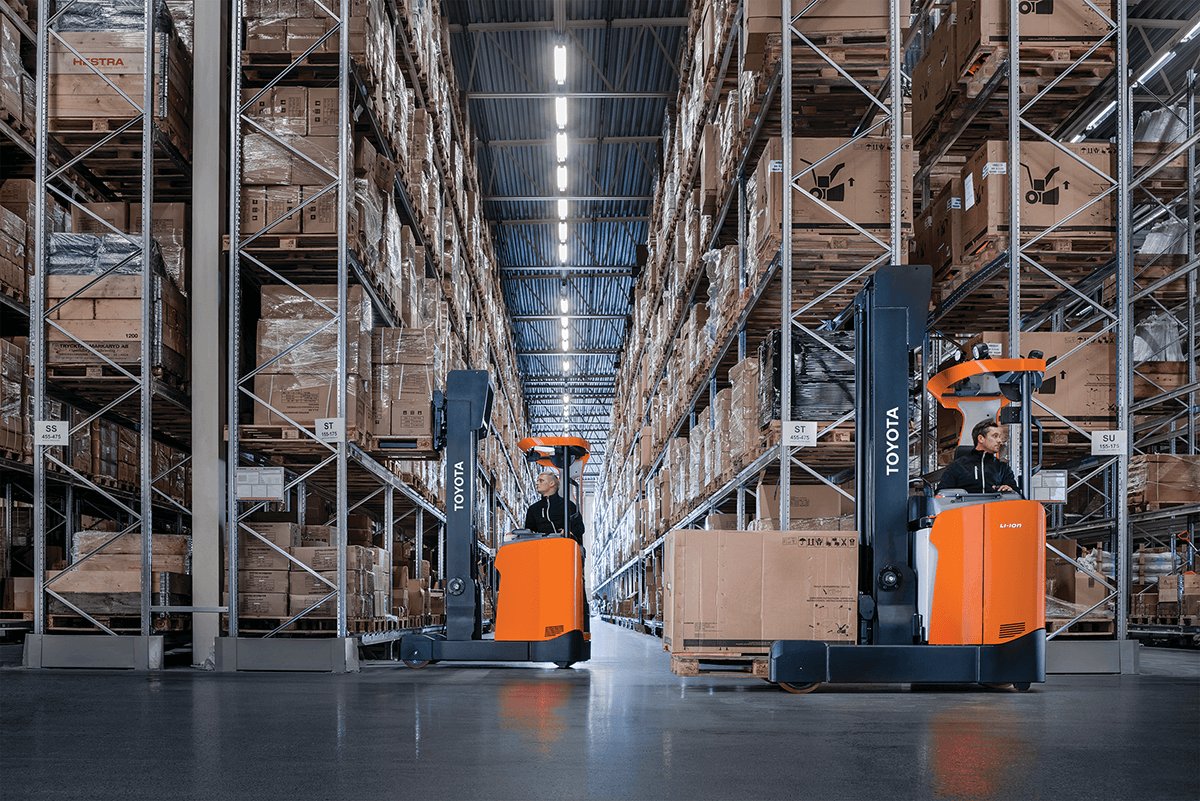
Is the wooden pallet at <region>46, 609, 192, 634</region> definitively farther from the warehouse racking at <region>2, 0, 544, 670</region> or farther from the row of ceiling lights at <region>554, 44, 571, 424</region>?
the row of ceiling lights at <region>554, 44, 571, 424</region>

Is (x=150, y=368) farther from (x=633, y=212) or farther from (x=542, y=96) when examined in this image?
(x=633, y=212)

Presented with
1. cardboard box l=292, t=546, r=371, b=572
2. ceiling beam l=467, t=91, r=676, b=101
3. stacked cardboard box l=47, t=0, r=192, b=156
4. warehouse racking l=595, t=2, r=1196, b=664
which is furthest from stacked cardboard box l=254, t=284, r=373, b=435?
ceiling beam l=467, t=91, r=676, b=101

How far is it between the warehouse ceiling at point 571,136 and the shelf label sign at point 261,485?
950 centimetres

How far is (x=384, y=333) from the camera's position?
9.06m

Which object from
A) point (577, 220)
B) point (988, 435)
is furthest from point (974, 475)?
point (577, 220)

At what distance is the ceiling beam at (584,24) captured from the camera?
52.3 ft

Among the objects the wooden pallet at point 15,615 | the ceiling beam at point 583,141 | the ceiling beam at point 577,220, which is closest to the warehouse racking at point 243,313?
the wooden pallet at point 15,615

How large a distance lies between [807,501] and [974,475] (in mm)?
2959

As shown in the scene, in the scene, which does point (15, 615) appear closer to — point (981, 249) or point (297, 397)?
point (297, 397)

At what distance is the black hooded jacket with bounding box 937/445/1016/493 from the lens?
598cm

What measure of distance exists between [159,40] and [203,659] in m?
4.59

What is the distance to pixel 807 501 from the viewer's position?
8898mm

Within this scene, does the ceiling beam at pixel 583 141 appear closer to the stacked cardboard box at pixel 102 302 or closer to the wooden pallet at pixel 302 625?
the stacked cardboard box at pixel 102 302

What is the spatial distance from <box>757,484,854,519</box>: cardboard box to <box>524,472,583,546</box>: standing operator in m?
1.44
